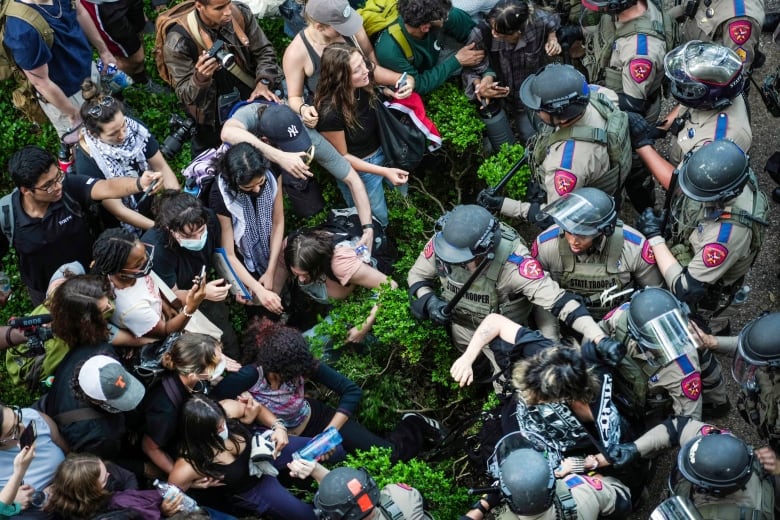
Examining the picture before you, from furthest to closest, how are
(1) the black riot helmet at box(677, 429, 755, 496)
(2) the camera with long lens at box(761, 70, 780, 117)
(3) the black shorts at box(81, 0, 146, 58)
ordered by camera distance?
(3) the black shorts at box(81, 0, 146, 58)
(2) the camera with long lens at box(761, 70, 780, 117)
(1) the black riot helmet at box(677, 429, 755, 496)

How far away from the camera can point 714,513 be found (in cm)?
508

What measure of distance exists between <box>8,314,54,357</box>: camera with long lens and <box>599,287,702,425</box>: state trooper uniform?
3.57m

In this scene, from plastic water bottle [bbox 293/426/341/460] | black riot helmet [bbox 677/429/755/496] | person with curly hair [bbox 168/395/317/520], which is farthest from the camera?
plastic water bottle [bbox 293/426/341/460]

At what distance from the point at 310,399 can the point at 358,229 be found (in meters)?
1.42

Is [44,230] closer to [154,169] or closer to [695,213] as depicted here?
[154,169]

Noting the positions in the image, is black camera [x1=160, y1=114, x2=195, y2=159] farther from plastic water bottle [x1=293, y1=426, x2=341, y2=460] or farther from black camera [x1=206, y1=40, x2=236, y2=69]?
plastic water bottle [x1=293, y1=426, x2=341, y2=460]

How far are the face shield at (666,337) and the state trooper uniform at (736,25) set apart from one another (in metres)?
2.59

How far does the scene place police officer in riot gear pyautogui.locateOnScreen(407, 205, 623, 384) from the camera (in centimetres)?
564

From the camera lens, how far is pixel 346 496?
16.3 feet

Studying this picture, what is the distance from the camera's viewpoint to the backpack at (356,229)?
6.93m

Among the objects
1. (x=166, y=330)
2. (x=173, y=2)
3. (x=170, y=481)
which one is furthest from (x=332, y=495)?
(x=173, y=2)

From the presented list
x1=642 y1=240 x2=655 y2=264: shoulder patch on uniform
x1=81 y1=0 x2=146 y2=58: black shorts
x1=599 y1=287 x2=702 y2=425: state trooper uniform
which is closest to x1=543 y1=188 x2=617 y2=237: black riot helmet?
x1=642 y1=240 x2=655 y2=264: shoulder patch on uniform

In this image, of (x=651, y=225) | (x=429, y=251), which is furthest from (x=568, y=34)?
(x=429, y=251)

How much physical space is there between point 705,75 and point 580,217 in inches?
55.4
